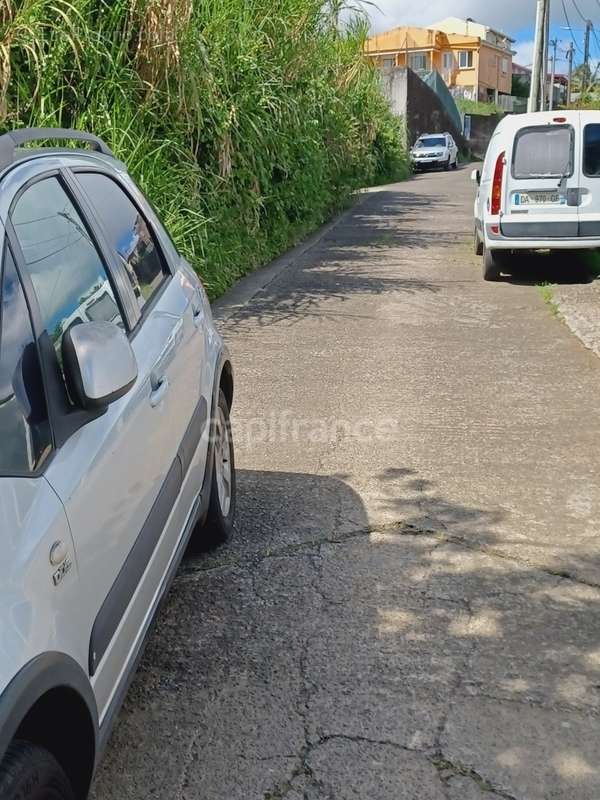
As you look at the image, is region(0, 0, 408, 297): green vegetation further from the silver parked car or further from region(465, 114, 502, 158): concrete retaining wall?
region(465, 114, 502, 158): concrete retaining wall

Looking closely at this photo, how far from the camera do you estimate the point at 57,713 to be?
6.73 ft

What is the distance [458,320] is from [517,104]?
7808 centimetres

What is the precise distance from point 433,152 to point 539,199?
1121 inches

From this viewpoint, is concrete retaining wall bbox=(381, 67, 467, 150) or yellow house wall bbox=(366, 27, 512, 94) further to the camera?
yellow house wall bbox=(366, 27, 512, 94)

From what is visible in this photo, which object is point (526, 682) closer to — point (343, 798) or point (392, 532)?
point (343, 798)

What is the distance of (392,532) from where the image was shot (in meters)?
4.50

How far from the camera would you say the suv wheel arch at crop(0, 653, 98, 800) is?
1715 millimetres

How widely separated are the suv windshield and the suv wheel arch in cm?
3890

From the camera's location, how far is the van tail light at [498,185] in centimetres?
1102

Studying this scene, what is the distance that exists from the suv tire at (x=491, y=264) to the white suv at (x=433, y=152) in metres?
26.7

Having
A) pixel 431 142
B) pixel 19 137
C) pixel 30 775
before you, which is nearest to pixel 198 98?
pixel 19 137

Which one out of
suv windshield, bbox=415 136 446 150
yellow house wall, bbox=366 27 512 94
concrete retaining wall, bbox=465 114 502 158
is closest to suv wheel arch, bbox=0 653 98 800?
suv windshield, bbox=415 136 446 150

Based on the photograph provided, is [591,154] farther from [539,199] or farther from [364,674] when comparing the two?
[364,674]

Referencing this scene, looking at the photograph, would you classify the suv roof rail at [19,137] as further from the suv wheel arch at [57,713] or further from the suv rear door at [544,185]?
the suv rear door at [544,185]
